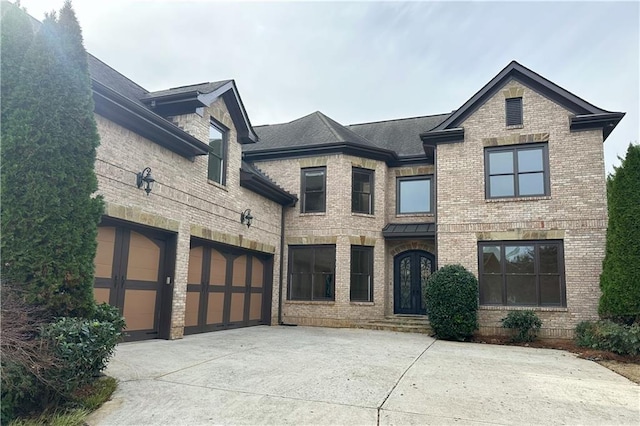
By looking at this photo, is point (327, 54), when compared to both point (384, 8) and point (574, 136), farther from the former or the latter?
point (574, 136)

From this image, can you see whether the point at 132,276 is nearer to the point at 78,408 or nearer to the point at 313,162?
the point at 78,408

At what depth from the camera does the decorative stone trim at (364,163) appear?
49.5 ft

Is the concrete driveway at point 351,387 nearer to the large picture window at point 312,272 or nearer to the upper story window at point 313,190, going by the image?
the large picture window at point 312,272

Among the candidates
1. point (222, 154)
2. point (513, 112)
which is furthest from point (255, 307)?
point (513, 112)

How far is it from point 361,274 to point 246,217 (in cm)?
466

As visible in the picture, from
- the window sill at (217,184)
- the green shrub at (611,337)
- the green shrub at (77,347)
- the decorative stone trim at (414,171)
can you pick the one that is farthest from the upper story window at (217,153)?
the green shrub at (611,337)

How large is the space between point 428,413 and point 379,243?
10506mm

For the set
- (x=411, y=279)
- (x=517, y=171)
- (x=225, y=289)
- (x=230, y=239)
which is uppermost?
(x=517, y=171)

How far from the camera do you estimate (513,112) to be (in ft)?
43.5

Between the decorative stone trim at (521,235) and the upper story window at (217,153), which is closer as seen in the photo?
the upper story window at (217,153)

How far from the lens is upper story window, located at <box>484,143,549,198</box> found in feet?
41.9

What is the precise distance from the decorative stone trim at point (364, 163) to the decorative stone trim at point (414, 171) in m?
1.08

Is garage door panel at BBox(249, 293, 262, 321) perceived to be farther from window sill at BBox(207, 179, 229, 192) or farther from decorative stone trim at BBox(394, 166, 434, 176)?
decorative stone trim at BBox(394, 166, 434, 176)

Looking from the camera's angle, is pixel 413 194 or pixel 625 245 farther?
pixel 413 194
